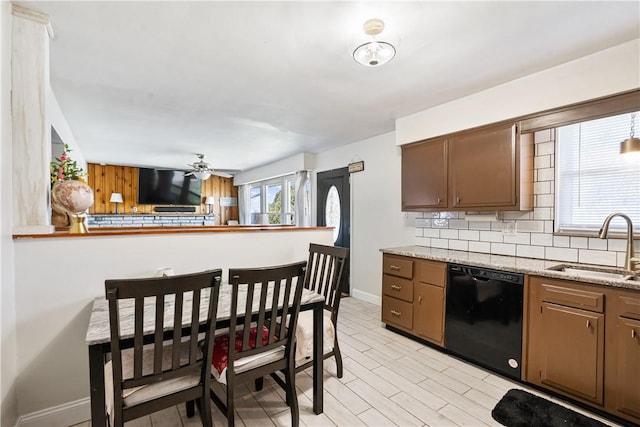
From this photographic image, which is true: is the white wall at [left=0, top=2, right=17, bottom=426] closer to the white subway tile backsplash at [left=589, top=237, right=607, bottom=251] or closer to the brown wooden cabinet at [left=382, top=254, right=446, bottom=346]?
the brown wooden cabinet at [left=382, top=254, right=446, bottom=346]

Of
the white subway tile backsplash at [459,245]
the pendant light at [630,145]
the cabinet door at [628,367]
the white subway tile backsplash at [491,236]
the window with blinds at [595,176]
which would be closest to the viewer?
the cabinet door at [628,367]

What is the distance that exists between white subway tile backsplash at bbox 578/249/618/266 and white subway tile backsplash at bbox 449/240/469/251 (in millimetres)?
942

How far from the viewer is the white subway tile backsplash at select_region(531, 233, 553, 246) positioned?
256 cm

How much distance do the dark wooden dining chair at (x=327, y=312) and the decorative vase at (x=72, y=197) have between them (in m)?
1.66

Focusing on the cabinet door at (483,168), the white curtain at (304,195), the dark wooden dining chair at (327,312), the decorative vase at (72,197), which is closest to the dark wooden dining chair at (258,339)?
the dark wooden dining chair at (327,312)

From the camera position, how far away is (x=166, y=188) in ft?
24.2

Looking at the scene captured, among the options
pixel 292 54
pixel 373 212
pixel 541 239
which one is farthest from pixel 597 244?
Answer: pixel 292 54

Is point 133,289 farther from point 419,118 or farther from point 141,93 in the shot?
point 419,118

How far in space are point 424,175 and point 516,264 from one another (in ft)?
4.06

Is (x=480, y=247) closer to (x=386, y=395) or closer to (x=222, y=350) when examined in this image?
(x=386, y=395)

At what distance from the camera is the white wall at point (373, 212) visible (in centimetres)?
398

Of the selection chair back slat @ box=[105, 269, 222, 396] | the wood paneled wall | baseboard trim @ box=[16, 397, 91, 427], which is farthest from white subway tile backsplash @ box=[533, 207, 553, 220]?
the wood paneled wall

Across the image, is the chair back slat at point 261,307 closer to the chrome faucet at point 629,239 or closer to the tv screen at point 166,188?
the chrome faucet at point 629,239

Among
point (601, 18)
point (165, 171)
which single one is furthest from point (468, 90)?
point (165, 171)
